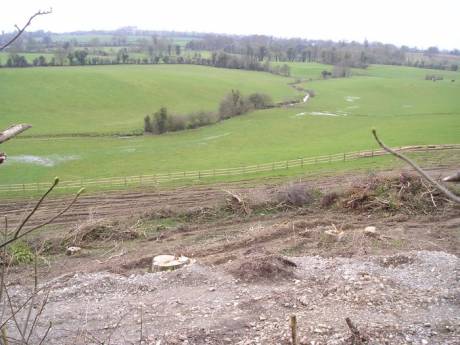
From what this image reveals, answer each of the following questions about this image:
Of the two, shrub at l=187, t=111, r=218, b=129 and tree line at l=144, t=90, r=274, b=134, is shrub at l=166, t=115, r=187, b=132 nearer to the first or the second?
tree line at l=144, t=90, r=274, b=134

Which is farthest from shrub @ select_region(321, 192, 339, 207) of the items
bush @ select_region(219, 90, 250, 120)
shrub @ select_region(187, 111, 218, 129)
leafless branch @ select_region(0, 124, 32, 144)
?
bush @ select_region(219, 90, 250, 120)

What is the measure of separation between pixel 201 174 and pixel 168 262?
20.6 m

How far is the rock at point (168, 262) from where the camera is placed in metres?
16.6

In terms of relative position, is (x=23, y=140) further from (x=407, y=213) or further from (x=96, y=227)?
(x=407, y=213)

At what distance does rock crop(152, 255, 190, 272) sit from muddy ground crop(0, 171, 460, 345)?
1.47ft

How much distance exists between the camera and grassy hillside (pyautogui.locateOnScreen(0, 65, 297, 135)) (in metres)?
70.6

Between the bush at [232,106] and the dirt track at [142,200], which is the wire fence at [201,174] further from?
the bush at [232,106]

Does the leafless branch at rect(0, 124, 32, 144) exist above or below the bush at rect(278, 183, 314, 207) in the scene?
above

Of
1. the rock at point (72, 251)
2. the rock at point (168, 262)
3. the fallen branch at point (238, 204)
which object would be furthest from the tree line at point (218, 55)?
the rock at point (168, 262)

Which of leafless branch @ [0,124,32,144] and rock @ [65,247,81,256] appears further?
rock @ [65,247,81,256]

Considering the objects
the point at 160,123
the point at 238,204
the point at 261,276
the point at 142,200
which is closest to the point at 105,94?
the point at 160,123

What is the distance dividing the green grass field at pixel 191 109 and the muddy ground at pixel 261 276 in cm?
1951

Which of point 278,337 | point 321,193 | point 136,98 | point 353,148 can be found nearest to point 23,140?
point 136,98

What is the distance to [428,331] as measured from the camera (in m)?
10.8
